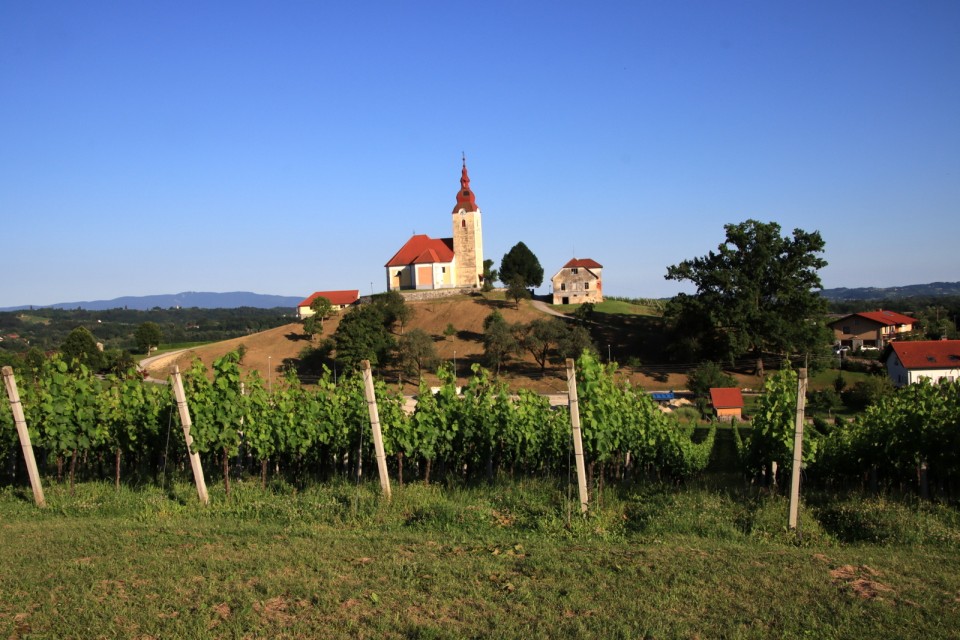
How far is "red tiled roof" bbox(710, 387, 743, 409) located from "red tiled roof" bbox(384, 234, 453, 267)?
3920cm

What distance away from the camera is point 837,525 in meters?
7.52

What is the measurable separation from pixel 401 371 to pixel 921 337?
4048cm

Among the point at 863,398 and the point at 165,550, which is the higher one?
the point at 165,550

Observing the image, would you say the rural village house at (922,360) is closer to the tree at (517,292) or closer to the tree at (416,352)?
the tree at (416,352)

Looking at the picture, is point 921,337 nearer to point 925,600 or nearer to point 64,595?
point 925,600

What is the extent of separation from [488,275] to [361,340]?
88.7 feet

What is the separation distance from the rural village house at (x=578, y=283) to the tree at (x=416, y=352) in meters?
23.7

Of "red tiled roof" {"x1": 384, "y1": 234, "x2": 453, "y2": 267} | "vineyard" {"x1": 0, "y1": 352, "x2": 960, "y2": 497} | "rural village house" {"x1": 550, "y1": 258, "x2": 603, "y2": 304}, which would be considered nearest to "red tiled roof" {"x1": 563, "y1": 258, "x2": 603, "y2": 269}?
"rural village house" {"x1": 550, "y1": 258, "x2": 603, "y2": 304}

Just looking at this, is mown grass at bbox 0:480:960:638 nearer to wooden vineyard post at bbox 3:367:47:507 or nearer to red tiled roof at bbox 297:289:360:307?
wooden vineyard post at bbox 3:367:47:507

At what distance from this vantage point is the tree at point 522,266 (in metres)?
70.5

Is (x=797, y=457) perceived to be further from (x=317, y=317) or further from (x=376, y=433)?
(x=317, y=317)

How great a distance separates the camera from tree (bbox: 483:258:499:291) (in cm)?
6706

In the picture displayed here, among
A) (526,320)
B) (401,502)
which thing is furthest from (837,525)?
(526,320)

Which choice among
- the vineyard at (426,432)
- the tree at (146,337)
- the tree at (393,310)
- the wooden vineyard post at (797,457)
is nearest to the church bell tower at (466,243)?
the tree at (393,310)
